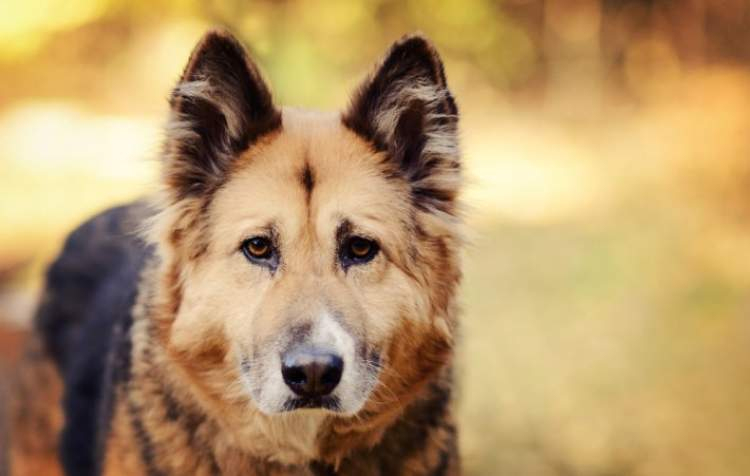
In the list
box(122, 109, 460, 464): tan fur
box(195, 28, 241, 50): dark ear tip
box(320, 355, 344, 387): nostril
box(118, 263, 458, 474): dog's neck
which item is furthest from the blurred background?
box(320, 355, 344, 387): nostril

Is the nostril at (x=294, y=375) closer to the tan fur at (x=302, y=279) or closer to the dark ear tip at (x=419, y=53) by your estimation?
the tan fur at (x=302, y=279)

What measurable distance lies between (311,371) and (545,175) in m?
10.0

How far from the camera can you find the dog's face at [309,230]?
10.4 feet

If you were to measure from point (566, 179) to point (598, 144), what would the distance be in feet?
4.94

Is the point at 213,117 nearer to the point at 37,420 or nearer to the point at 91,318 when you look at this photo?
the point at 91,318

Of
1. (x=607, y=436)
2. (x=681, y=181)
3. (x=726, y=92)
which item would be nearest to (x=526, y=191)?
(x=681, y=181)

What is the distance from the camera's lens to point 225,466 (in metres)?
3.43

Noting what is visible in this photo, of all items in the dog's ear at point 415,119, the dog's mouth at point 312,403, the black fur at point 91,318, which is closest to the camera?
the dog's mouth at point 312,403

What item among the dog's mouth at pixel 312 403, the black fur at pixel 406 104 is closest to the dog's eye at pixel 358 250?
the black fur at pixel 406 104

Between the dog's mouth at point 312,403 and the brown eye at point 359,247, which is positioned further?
the brown eye at point 359,247

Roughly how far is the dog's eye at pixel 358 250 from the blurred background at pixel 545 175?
1.63 ft

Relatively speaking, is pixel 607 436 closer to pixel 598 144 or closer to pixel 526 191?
pixel 526 191

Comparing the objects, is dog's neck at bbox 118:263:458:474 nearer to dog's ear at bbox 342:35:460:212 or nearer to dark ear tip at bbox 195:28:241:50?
dog's ear at bbox 342:35:460:212

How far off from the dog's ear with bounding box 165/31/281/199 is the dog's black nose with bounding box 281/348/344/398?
0.88 m
